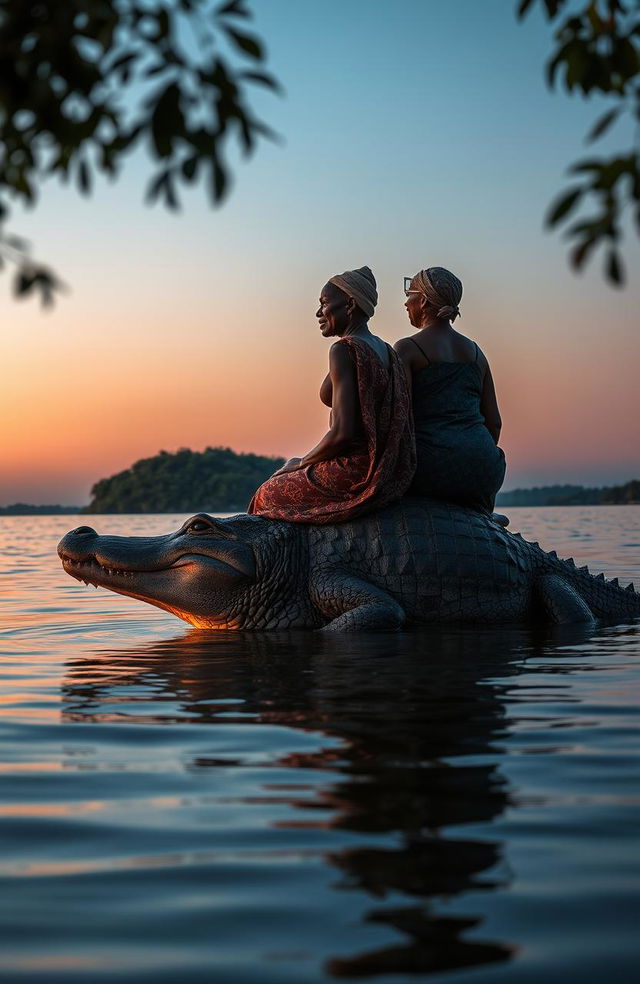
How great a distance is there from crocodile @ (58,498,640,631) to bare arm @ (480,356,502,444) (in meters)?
0.97

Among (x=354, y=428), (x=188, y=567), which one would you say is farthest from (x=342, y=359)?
(x=188, y=567)

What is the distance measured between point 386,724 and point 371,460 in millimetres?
4047

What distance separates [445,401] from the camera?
8758 mm

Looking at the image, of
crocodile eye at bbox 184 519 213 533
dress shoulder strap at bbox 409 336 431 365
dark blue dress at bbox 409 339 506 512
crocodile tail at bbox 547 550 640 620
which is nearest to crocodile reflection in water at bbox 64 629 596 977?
crocodile eye at bbox 184 519 213 533

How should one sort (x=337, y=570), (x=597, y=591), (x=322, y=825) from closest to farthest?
(x=322, y=825), (x=337, y=570), (x=597, y=591)

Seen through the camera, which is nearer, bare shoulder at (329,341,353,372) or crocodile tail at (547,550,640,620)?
bare shoulder at (329,341,353,372)

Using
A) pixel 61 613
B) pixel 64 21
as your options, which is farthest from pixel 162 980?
pixel 61 613

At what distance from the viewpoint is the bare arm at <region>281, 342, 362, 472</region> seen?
837 cm

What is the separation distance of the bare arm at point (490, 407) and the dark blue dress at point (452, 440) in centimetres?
23

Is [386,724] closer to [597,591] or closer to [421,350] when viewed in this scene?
[421,350]

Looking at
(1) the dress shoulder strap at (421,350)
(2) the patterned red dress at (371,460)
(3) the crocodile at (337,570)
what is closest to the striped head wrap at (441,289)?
(1) the dress shoulder strap at (421,350)

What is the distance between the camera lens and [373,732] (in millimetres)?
4301

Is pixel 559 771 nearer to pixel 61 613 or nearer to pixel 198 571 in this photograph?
pixel 198 571

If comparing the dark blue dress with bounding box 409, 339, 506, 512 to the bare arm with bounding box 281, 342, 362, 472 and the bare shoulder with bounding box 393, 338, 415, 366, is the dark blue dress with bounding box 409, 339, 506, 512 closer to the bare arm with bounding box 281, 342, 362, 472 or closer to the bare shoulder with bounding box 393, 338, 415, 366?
the bare shoulder with bounding box 393, 338, 415, 366
